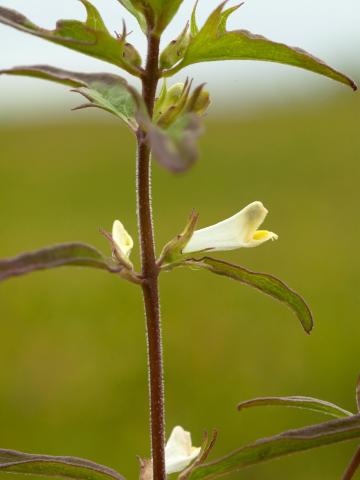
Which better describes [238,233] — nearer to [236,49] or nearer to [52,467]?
[236,49]

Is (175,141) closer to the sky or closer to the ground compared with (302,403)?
closer to the sky

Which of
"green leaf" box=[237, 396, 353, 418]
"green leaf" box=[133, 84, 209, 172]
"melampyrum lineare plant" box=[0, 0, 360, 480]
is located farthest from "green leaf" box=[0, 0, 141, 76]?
"green leaf" box=[237, 396, 353, 418]

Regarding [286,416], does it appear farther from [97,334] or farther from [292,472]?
[97,334]

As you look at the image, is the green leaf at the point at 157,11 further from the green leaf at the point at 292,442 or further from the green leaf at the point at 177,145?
the green leaf at the point at 292,442

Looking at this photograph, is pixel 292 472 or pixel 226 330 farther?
→ pixel 226 330

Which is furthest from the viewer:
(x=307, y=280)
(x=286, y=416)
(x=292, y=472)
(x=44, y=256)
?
(x=307, y=280)

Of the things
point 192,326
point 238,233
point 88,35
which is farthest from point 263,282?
point 192,326

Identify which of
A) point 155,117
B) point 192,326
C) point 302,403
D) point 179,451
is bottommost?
point 192,326

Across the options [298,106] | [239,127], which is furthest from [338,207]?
[298,106]
